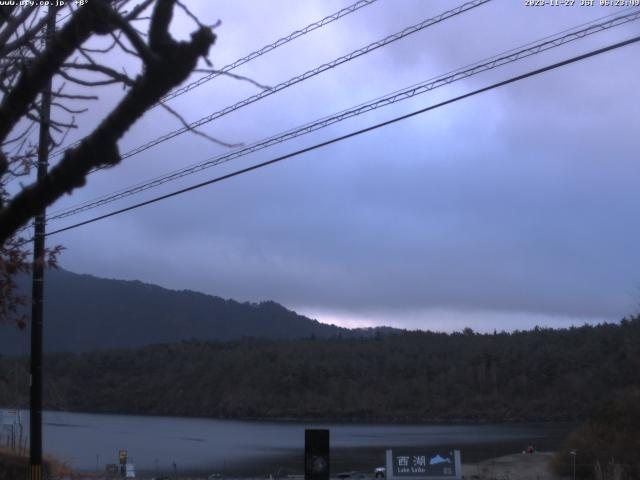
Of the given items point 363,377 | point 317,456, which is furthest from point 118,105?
point 363,377

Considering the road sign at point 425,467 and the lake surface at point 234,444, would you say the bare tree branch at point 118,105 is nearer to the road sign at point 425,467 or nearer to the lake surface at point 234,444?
the road sign at point 425,467

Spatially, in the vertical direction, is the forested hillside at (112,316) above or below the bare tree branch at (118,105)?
above

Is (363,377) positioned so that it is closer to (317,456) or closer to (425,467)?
(425,467)

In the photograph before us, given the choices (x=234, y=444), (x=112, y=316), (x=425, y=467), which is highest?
(x=112, y=316)

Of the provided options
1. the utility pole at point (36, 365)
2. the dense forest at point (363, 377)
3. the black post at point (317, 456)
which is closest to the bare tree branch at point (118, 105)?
the black post at point (317, 456)

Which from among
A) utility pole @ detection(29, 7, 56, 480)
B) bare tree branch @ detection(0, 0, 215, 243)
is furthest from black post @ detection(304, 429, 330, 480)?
bare tree branch @ detection(0, 0, 215, 243)

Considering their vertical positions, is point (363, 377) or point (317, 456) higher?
point (317, 456)

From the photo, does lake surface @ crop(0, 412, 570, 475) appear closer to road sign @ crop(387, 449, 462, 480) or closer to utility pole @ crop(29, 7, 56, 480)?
road sign @ crop(387, 449, 462, 480)
